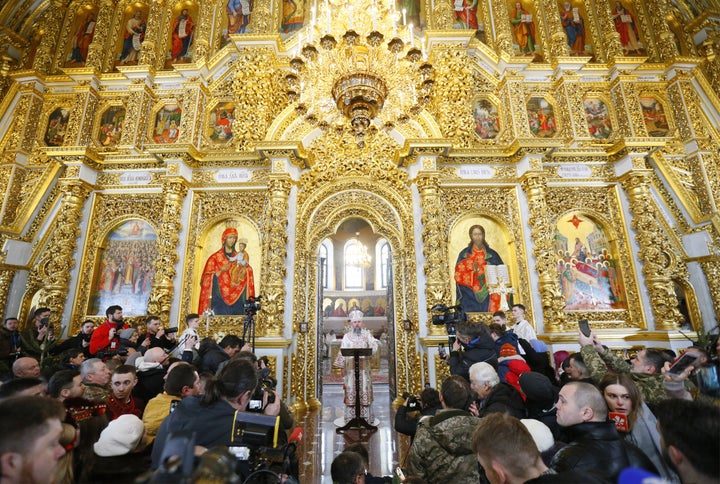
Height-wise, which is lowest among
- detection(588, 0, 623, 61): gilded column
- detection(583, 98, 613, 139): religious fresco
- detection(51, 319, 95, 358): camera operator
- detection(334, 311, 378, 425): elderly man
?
detection(334, 311, 378, 425): elderly man

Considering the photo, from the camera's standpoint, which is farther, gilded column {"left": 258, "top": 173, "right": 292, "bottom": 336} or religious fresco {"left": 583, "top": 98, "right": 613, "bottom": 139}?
religious fresco {"left": 583, "top": 98, "right": 613, "bottom": 139}

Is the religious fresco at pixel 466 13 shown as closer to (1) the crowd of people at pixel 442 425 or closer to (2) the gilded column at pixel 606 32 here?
(2) the gilded column at pixel 606 32

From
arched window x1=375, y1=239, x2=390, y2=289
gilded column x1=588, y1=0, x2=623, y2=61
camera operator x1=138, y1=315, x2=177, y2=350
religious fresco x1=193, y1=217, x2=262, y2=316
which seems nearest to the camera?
camera operator x1=138, y1=315, x2=177, y2=350

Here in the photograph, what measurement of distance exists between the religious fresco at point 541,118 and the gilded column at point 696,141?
134 inches

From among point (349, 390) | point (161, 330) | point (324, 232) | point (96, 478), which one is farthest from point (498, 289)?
point (96, 478)

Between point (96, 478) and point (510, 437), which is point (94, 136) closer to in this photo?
point (96, 478)

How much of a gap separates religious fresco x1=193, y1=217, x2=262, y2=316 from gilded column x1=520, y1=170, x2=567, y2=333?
673 centimetres

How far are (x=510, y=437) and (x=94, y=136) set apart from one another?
1208cm

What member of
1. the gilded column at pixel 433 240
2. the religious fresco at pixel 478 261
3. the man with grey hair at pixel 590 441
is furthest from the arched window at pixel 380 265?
the man with grey hair at pixel 590 441

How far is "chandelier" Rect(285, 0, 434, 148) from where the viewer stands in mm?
6012

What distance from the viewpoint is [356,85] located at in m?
6.13

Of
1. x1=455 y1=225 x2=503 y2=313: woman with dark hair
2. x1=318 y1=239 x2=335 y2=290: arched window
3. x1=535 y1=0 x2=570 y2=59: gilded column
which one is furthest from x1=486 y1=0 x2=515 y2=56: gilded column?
x1=318 y1=239 x2=335 y2=290: arched window

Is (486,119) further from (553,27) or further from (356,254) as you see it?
(356,254)

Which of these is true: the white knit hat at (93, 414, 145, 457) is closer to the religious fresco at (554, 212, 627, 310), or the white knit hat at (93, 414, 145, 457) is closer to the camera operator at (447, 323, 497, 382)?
the camera operator at (447, 323, 497, 382)
